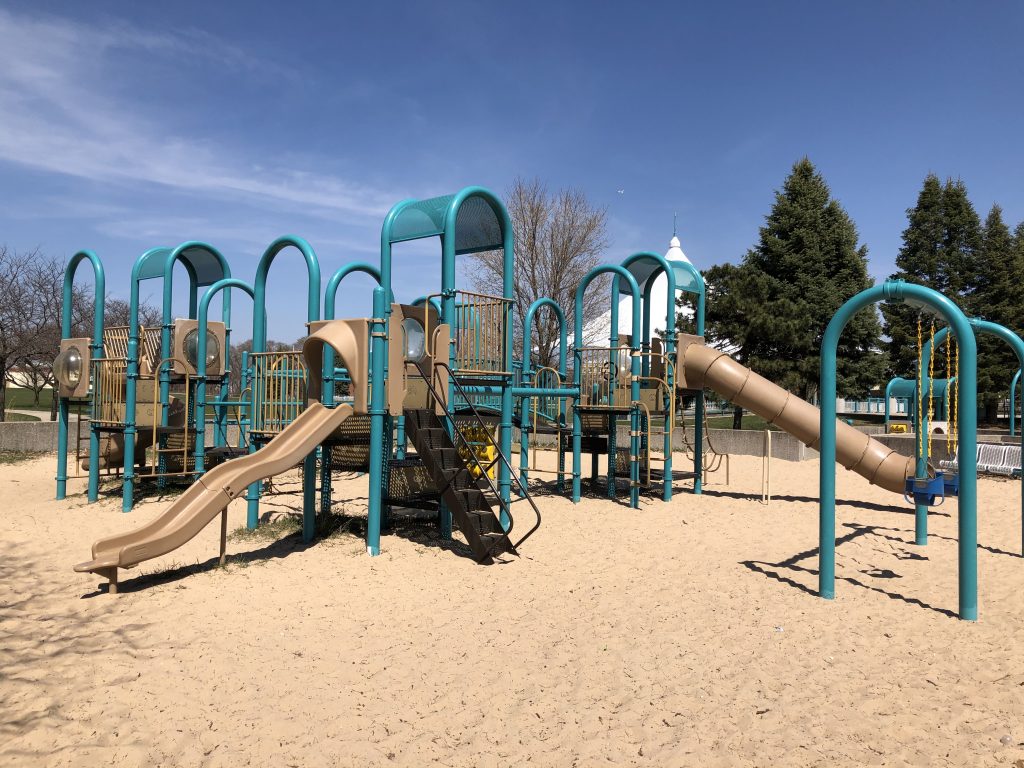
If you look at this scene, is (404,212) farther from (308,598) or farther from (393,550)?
(308,598)

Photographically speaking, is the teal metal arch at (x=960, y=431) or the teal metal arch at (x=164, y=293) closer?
the teal metal arch at (x=960, y=431)

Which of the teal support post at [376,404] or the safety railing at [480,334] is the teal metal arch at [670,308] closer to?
the safety railing at [480,334]

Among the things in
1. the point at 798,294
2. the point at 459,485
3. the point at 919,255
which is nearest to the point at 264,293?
the point at 459,485

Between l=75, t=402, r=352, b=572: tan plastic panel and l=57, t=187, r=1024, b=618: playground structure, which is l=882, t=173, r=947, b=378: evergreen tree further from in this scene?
l=75, t=402, r=352, b=572: tan plastic panel

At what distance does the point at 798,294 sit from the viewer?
31266mm

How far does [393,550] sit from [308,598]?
184cm

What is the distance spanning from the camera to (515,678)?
185 inches

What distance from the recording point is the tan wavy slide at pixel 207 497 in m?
6.45

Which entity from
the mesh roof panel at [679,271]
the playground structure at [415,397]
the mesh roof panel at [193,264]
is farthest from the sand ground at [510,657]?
the mesh roof panel at [679,271]

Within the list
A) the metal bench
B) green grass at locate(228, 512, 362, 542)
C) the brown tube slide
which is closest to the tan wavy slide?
green grass at locate(228, 512, 362, 542)

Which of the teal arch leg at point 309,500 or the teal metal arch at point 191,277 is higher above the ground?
the teal metal arch at point 191,277

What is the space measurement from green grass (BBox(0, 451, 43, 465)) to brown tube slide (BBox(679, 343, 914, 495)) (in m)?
14.6

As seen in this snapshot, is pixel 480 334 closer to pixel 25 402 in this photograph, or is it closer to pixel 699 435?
pixel 699 435

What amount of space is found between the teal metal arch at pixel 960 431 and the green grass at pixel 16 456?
55.0 ft
